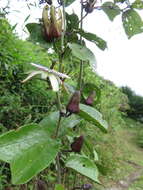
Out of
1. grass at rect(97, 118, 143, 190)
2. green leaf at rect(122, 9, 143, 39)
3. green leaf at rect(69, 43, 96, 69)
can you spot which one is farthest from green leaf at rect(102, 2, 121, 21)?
grass at rect(97, 118, 143, 190)

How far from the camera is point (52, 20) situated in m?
0.54

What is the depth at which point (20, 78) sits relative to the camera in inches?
55.3

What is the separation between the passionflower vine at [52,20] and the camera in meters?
0.54

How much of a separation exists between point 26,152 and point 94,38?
0.27 metres

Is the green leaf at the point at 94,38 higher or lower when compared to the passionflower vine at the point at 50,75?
higher

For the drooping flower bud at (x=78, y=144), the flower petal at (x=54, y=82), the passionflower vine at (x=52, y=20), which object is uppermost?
the passionflower vine at (x=52, y=20)

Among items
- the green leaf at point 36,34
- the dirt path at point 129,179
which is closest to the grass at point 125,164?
the dirt path at point 129,179

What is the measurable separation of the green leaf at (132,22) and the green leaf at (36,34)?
7.9 inches

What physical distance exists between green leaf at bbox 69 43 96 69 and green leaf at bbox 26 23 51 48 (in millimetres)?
49

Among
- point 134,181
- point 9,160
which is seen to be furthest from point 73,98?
point 134,181

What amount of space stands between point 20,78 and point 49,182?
50 centimetres

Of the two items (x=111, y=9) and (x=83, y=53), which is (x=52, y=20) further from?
(x=111, y=9)

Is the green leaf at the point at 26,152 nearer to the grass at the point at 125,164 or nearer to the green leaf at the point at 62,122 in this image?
the green leaf at the point at 62,122

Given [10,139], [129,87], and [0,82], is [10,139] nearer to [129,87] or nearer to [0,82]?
[0,82]
